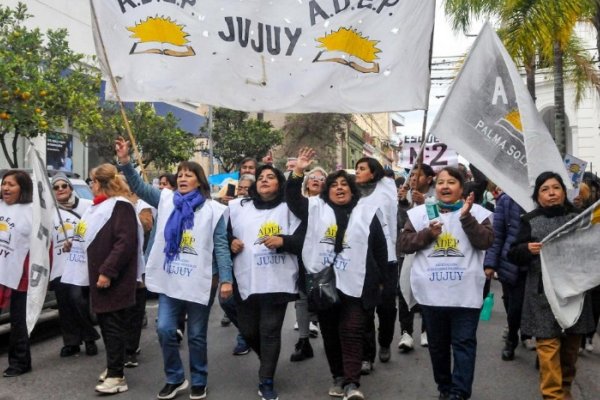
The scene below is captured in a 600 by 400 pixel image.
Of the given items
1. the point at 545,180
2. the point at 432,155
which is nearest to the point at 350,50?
the point at 545,180

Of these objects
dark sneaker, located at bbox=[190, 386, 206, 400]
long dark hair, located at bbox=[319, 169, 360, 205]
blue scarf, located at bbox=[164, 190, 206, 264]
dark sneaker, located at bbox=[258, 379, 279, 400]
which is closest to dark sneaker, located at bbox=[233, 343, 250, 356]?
dark sneaker, located at bbox=[190, 386, 206, 400]

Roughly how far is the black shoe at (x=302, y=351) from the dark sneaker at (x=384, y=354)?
69 centimetres

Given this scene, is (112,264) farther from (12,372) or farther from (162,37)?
(162,37)

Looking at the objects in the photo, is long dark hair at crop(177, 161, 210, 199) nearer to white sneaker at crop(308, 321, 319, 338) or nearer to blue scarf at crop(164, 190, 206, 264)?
blue scarf at crop(164, 190, 206, 264)

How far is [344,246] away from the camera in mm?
5637

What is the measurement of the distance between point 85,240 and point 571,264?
3720 millimetres

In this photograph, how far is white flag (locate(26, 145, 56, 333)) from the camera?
6.35 m

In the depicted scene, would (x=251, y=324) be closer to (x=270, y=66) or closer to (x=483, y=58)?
(x=270, y=66)

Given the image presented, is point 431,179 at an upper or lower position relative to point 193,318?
upper

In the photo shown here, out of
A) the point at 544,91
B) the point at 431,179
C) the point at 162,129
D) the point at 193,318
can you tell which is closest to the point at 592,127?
the point at 544,91

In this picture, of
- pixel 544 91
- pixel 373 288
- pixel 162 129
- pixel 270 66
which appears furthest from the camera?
pixel 544 91

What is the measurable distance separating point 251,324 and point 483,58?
8.85 ft

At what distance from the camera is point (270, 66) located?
242 inches

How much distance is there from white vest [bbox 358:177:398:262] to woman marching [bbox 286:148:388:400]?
1.83 ft
